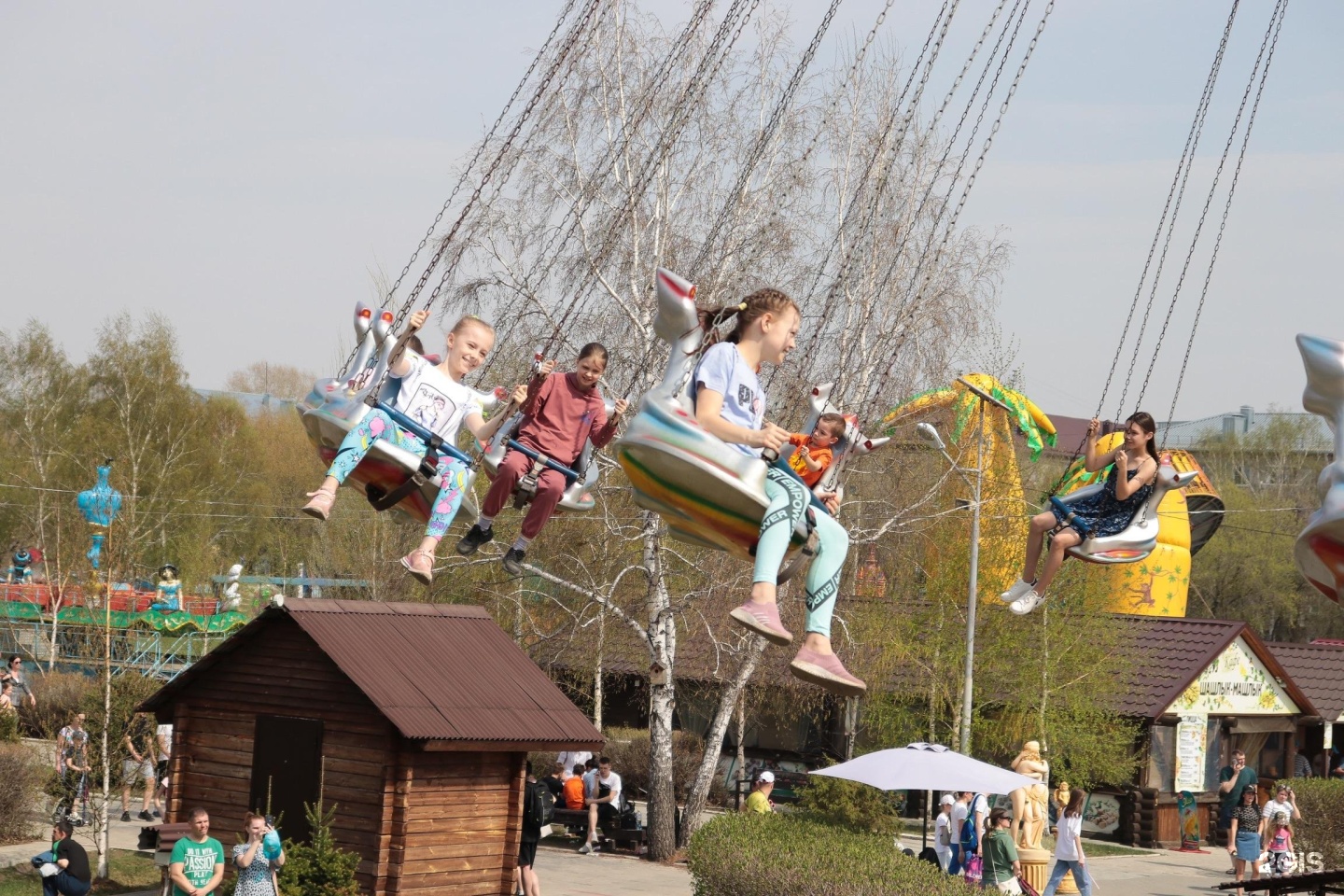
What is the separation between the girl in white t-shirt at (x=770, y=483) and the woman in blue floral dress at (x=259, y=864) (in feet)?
28.8

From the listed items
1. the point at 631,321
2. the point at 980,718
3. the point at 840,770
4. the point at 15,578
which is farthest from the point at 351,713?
the point at 15,578

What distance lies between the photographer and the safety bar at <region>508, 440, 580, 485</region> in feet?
34.9

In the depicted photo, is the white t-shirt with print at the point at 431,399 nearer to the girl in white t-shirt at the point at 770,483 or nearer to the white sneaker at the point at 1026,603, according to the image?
the girl in white t-shirt at the point at 770,483

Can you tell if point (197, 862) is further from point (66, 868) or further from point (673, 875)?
point (673, 875)

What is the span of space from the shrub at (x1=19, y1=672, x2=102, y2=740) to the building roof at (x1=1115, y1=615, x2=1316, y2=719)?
20353 mm

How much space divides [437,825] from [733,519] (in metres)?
12.0

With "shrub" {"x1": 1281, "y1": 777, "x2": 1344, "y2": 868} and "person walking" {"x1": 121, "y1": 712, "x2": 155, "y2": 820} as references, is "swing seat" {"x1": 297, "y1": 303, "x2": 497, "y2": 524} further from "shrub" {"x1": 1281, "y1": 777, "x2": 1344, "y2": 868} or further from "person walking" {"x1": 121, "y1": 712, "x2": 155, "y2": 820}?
"shrub" {"x1": 1281, "y1": 777, "x2": 1344, "y2": 868}

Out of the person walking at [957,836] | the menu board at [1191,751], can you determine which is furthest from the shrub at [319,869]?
the menu board at [1191,751]

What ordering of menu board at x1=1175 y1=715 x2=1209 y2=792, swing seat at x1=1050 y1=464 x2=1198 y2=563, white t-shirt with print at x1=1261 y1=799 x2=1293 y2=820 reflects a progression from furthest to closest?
menu board at x1=1175 y1=715 x2=1209 y2=792 → white t-shirt with print at x1=1261 y1=799 x2=1293 y2=820 → swing seat at x1=1050 y1=464 x2=1198 y2=563

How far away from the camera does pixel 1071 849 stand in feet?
70.0

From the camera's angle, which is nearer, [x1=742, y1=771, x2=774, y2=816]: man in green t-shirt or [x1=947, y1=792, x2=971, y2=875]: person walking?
[x1=947, y1=792, x2=971, y2=875]: person walking

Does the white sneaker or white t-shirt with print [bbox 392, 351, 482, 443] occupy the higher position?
white t-shirt with print [bbox 392, 351, 482, 443]

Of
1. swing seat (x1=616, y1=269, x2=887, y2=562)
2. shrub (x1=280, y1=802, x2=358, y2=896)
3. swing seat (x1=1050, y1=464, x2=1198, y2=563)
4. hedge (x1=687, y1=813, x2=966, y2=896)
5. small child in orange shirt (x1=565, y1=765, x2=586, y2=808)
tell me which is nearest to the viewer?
swing seat (x1=616, y1=269, x2=887, y2=562)

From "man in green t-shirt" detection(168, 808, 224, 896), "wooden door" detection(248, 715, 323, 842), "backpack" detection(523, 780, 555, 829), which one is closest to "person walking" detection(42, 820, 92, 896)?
"man in green t-shirt" detection(168, 808, 224, 896)
